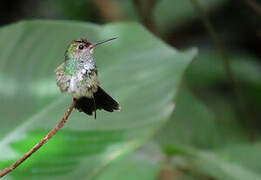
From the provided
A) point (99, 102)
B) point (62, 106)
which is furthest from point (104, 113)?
point (99, 102)

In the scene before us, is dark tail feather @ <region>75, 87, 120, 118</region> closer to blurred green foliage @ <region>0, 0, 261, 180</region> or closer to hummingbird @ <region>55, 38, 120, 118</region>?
hummingbird @ <region>55, 38, 120, 118</region>

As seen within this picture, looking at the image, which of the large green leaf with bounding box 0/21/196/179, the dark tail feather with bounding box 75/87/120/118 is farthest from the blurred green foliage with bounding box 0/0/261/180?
the dark tail feather with bounding box 75/87/120/118

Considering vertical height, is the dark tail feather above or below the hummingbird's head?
below

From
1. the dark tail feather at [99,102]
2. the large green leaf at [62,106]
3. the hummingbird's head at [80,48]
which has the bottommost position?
the dark tail feather at [99,102]

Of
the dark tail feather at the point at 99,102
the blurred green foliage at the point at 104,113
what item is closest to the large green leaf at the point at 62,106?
the blurred green foliage at the point at 104,113

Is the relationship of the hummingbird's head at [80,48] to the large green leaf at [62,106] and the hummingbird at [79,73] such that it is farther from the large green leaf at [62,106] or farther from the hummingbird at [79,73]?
the large green leaf at [62,106]

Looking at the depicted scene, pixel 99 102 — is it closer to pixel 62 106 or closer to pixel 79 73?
pixel 79 73
